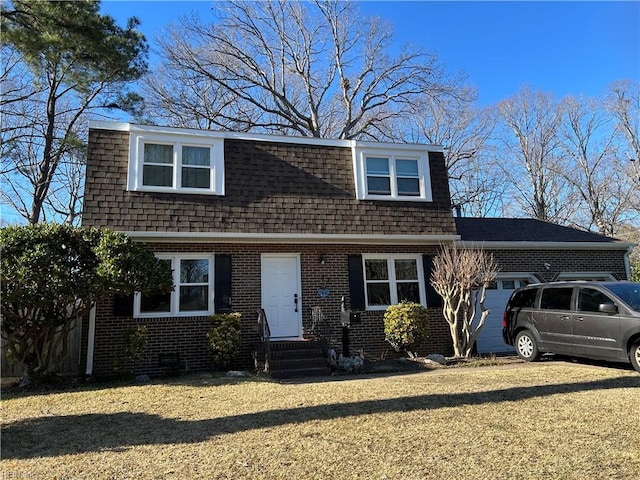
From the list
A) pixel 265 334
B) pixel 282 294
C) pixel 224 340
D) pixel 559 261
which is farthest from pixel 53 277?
pixel 559 261

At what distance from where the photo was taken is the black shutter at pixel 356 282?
1066 centimetres

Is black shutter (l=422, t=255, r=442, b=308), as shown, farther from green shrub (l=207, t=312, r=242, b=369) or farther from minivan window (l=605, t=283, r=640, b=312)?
green shrub (l=207, t=312, r=242, b=369)

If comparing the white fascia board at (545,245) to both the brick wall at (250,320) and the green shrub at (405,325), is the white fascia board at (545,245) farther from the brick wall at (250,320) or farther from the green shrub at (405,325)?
the green shrub at (405,325)

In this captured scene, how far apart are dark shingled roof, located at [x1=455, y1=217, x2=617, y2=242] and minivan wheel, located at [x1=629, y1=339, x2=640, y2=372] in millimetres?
5071

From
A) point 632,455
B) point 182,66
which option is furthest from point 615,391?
point 182,66

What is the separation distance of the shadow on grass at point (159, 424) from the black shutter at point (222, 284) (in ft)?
13.6

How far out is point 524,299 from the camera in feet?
32.4

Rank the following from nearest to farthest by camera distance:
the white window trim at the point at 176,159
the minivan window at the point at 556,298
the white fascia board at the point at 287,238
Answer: the minivan window at the point at 556,298 → the white fascia board at the point at 287,238 → the white window trim at the point at 176,159

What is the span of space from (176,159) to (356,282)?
17.2 feet

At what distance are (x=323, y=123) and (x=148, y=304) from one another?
17097 millimetres

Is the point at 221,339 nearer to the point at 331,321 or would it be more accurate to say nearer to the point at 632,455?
the point at 331,321

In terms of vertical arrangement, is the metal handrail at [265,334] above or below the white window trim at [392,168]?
below

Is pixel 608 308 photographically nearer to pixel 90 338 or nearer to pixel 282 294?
pixel 282 294

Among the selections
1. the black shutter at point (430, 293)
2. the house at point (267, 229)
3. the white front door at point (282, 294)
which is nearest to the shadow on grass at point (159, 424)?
the house at point (267, 229)
